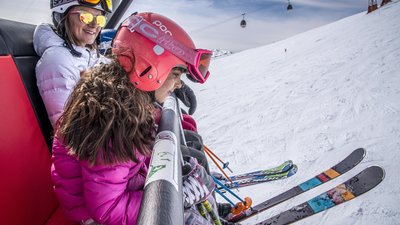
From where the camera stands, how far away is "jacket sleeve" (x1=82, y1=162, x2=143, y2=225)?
1.11m

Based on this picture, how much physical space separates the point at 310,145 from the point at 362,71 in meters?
4.96

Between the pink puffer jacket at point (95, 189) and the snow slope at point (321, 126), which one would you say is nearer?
the pink puffer jacket at point (95, 189)

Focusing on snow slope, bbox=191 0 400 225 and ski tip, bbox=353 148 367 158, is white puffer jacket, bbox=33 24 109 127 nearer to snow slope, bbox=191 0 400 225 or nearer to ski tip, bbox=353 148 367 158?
snow slope, bbox=191 0 400 225

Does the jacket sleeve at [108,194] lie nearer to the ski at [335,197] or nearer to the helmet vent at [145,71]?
the helmet vent at [145,71]

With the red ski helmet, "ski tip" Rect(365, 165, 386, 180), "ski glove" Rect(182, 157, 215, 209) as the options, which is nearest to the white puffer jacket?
the red ski helmet

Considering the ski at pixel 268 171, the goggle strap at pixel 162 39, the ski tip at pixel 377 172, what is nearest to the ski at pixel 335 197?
the ski tip at pixel 377 172

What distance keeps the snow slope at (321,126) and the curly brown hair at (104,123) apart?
1888 millimetres

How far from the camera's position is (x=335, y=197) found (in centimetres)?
252

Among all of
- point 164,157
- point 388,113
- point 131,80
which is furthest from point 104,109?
point 388,113

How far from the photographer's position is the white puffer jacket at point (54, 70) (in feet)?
5.45

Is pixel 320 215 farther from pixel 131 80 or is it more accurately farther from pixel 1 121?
pixel 1 121

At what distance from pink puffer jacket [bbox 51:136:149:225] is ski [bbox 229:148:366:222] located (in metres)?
1.52

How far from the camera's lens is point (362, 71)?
766cm

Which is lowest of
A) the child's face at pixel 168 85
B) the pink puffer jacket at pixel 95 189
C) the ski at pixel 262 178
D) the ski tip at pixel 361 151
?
the ski at pixel 262 178
